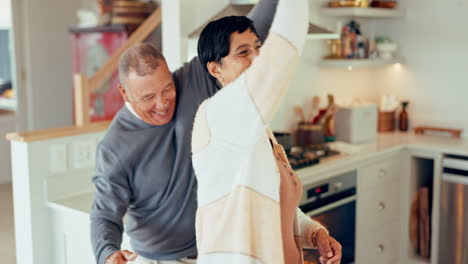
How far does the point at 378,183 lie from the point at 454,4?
4.79 ft

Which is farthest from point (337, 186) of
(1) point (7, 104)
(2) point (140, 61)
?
(1) point (7, 104)

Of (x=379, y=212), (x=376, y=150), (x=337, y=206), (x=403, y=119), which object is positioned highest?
(x=403, y=119)

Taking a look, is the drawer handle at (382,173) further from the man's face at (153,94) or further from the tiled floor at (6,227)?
the tiled floor at (6,227)

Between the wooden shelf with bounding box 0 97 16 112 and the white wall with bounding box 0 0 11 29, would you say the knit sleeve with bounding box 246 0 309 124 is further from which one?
the white wall with bounding box 0 0 11 29

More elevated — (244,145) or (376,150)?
(244,145)

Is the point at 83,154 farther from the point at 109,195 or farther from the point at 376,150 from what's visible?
the point at 376,150

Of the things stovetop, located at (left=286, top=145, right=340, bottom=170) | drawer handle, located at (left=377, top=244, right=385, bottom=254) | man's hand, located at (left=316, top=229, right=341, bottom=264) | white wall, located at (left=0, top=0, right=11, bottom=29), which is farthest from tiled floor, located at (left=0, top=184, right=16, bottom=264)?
man's hand, located at (left=316, top=229, right=341, bottom=264)

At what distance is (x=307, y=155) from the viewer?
3312 millimetres

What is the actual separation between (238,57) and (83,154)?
5.80 feet

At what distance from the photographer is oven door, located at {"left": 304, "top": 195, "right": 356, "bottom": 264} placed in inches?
123

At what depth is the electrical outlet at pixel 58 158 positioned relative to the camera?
266 centimetres

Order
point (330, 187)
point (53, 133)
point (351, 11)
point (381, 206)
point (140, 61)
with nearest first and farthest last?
point (140, 61), point (53, 133), point (330, 187), point (381, 206), point (351, 11)

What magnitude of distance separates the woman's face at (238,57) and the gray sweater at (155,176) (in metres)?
0.48

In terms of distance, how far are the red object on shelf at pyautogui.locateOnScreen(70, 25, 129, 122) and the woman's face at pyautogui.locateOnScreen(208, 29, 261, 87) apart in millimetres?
3231
